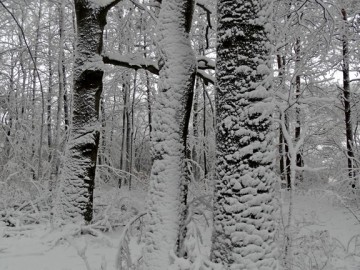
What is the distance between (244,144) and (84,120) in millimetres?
3559

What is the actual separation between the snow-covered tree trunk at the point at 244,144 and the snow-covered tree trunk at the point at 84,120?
123 inches

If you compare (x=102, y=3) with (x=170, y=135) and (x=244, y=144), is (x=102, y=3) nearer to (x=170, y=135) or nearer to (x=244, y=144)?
(x=170, y=135)

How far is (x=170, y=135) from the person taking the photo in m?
3.28

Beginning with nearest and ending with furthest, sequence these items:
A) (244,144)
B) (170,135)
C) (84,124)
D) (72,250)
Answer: (244,144) → (170,135) → (72,250) → (84,124)

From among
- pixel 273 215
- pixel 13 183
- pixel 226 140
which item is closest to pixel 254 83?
pixel 226 140

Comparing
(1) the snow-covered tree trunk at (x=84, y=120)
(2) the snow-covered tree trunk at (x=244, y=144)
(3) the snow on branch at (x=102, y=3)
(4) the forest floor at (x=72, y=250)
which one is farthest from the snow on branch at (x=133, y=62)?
(2) the snow-covered tree trunk at (x=244, y=144)

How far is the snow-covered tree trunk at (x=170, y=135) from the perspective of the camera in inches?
122

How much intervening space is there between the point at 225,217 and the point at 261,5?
158 centimetres

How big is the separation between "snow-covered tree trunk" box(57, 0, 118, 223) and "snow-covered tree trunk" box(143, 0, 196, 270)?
88.4 inches

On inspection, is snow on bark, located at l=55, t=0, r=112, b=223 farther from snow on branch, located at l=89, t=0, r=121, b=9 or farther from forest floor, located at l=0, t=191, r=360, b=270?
forest floor, located at l=0, t=191, r=360, b=270

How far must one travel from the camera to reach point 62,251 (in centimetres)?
429

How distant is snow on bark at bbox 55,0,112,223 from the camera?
5137 millimetres

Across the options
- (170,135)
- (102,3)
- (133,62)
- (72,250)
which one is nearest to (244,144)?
(170,135)

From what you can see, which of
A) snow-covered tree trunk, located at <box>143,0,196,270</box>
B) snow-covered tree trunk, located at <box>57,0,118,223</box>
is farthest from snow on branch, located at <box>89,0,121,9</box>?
snow-covered tree trunk, located at <box>143,0,196,270</box>
